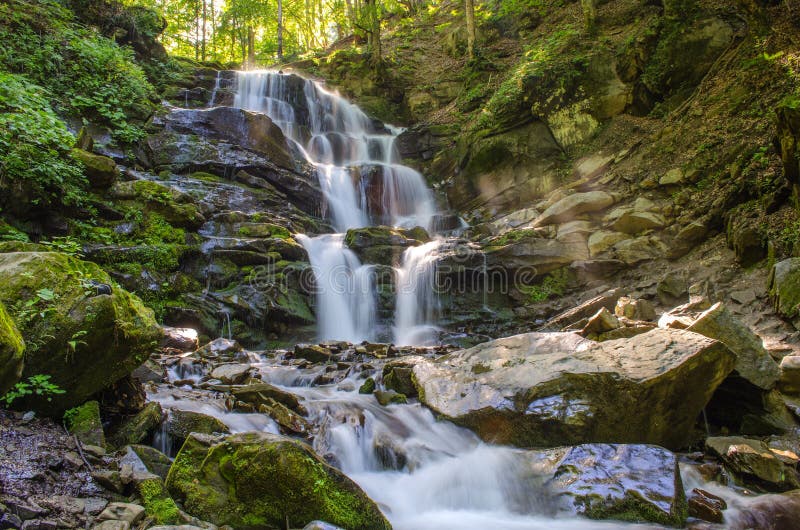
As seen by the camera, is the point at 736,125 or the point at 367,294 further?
the point at 367,294

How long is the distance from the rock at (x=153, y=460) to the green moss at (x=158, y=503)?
15.7 inches

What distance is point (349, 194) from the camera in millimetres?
15828

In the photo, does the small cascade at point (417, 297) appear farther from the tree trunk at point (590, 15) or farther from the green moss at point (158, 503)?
the tree trunk at point (590, 15)

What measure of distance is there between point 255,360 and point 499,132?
11754mm

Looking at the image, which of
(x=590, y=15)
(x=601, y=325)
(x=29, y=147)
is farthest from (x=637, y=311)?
(x=590, y=15)

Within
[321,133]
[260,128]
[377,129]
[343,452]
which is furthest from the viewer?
[377,129]

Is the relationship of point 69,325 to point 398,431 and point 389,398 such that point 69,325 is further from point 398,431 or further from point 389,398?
point 389,398

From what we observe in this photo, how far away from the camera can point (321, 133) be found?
63.8 feet

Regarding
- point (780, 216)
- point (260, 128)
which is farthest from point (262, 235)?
point (780, 216)

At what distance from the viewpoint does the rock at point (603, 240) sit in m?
10.5

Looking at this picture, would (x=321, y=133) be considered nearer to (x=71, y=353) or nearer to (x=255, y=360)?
(x=255, y=360)

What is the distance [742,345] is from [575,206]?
719 cm

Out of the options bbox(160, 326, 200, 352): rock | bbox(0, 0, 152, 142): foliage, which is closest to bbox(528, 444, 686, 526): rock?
bbox(160, 326, 200, 352): rock

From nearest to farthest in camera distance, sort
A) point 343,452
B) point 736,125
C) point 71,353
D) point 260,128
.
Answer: point 71,353, point 343,452, point 736,125, point 260,128
